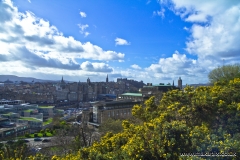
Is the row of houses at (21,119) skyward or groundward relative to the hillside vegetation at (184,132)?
groundward

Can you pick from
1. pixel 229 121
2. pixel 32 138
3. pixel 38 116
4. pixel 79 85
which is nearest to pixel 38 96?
pixel 79 85

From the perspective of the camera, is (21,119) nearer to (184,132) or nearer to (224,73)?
(224,73)

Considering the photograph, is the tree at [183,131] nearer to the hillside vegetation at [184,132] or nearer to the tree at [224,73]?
the hillside vegetation at [184,132]

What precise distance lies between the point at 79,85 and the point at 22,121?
61.0m

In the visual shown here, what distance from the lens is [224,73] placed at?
999 inches

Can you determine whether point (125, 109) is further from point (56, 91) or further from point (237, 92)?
point (56, 91)

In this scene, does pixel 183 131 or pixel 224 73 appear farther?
pixel 224 73

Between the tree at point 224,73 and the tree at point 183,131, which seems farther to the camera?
the tree at point 224,73

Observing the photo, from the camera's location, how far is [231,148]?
6.45 metres

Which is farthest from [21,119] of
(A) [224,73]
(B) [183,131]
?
(B) [183,131]

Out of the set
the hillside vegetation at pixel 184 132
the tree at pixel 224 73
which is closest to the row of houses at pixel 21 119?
the hillside vegetation at pixel 184 132

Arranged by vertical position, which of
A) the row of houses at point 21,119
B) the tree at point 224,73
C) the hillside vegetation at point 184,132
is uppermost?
the tree at point 224,73

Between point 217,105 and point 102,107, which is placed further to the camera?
point 102,107

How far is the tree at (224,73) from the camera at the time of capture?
23.2 metres
